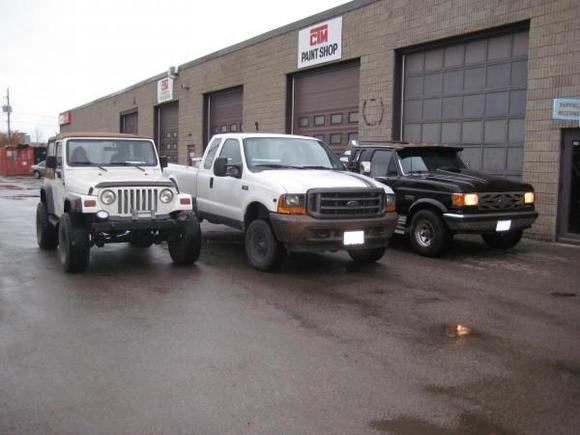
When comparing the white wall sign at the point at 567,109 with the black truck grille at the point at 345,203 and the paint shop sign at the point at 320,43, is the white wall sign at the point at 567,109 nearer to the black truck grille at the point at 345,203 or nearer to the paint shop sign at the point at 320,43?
the black truck grille at the point at 345,203

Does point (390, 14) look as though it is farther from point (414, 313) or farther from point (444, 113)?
point (414, 313)

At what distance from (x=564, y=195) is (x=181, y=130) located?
767 inches

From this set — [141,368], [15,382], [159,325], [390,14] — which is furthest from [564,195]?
[15,382]

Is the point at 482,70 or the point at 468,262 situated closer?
the point at 468,262

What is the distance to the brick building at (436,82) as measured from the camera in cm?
1227

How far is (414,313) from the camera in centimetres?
655

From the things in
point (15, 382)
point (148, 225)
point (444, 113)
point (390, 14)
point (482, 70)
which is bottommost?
point (15, 382)

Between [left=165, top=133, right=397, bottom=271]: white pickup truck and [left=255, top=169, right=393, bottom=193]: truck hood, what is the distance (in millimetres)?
13

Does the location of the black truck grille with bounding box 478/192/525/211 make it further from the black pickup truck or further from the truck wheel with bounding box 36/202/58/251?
the truck wheel with bounding box 36/202/58/251

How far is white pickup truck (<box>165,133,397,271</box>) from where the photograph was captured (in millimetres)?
8070

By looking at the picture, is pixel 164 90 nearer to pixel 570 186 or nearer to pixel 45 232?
pixel 45 232

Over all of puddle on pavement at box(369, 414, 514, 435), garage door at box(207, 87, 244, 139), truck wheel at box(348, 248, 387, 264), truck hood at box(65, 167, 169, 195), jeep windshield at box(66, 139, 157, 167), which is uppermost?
garage door at box(207, 87, 244, 139)

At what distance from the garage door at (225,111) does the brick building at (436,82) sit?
8 cm

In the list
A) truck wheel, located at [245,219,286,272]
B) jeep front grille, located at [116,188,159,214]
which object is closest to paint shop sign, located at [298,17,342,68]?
truck wheel, located at [245,219,286,272]
